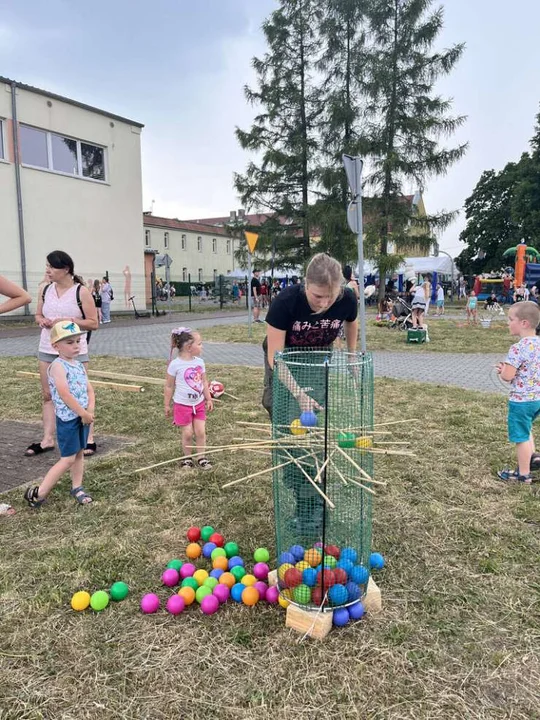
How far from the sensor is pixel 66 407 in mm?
3629

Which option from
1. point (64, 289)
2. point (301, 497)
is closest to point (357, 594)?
point (301, 497)

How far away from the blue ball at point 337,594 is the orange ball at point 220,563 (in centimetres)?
71

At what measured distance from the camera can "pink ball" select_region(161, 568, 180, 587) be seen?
2770 millimetres

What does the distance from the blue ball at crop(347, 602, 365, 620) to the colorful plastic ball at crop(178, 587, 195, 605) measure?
803mm

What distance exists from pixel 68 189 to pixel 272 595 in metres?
20.5

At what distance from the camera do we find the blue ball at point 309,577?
246 cm

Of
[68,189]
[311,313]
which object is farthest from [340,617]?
[68,189]

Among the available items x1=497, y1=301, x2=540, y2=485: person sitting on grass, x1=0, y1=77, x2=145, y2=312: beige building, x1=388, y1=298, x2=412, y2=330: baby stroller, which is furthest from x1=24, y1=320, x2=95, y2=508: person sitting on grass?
x1=0, y1=77, x2=145, y2=312: beige building

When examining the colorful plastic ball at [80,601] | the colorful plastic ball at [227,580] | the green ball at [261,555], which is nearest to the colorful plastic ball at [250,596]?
the colorful plastic ball at [227,580]

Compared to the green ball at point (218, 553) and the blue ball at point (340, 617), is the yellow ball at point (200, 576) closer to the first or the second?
the green ball at point (218, 553)

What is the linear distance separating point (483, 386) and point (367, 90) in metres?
20.3

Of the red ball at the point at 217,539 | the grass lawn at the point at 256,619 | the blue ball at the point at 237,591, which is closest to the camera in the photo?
the grass lawn at the point at 256,619

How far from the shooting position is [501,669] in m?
2.18

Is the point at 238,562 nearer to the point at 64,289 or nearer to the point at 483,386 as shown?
the point at 64,289
